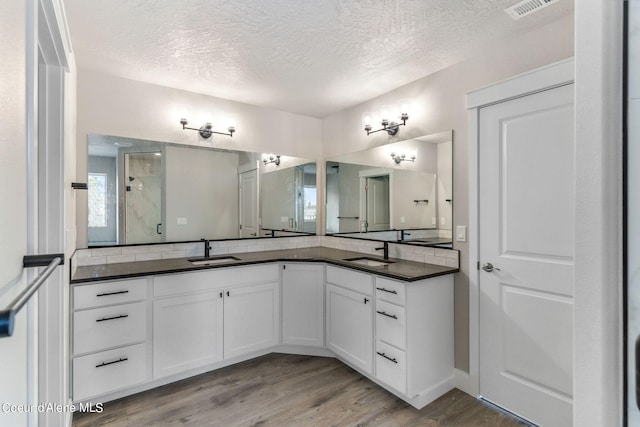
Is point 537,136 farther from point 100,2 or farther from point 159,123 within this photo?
point 159,123

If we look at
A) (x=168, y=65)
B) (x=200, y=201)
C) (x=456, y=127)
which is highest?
(x=168, y=65)

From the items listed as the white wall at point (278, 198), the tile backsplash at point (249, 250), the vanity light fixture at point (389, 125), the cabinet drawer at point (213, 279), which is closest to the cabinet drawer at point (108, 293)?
the cabinet drawer at point (213, 279)

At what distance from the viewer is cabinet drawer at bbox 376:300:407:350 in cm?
218

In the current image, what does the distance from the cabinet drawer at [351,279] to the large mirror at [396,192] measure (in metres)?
0.63

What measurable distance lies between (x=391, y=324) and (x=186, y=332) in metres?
1.57

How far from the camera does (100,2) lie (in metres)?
1.79

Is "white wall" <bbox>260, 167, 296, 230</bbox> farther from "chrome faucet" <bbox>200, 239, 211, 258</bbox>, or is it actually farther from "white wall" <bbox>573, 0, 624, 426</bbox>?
"white wall" <bbox>573, 0, 624, 426</bbox>

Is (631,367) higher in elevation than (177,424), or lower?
higher

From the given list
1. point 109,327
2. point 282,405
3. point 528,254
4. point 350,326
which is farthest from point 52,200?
point 528,254

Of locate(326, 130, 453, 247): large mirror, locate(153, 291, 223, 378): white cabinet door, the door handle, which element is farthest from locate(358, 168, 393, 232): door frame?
locate(153, 291, 223, 378): white cabinet door

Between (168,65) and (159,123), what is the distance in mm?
594

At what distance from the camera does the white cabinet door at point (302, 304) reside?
9.55 ft

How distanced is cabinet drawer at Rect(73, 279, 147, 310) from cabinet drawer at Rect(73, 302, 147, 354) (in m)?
0.04

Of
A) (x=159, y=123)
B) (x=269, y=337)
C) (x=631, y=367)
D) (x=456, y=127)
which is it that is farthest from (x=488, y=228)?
(x=159, y=123)
